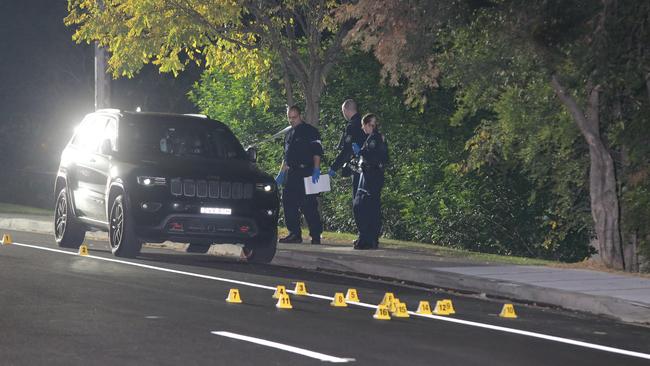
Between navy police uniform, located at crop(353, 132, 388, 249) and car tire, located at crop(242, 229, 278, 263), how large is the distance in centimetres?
160

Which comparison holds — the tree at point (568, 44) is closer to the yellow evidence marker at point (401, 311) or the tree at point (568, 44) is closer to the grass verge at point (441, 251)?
the grass verge at point (441, 251)

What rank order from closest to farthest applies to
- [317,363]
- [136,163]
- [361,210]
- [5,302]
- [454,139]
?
[317,363]
[5,302]
[136,163]
[361,210]
[454,139]

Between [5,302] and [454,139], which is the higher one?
Answer: [454,139]

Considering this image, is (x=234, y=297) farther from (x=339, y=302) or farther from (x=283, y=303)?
(x=339, y=302)

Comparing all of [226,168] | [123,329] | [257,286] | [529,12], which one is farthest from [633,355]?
[226,168]

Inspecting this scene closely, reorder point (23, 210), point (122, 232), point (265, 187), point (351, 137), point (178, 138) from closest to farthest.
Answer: point (122, 232)
point (265, 187)
point (178, 138)
point (351, 137)
point (23, 210)

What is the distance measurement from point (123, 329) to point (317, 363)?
2.15 metres

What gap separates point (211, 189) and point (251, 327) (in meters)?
6.33

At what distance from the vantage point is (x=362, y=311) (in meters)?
12.8

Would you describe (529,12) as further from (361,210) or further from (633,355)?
(633,355)

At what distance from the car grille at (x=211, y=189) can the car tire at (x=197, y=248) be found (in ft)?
6.56

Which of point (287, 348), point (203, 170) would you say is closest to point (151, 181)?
point (203, 170)

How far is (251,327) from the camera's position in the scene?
11445 mm

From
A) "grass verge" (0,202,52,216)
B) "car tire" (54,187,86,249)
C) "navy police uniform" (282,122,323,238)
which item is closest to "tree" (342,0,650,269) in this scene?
"navy police uniform" (282,122,323,238)
